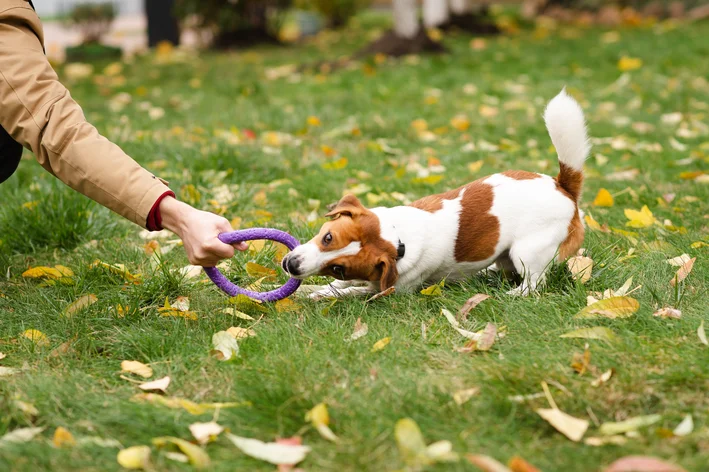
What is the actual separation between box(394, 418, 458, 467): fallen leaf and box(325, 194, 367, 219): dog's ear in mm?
910

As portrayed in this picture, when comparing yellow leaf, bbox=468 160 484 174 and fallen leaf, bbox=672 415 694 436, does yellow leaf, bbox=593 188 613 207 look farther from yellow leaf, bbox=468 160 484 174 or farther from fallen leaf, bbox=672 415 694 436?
fallen leaf, bbox=672 415 694 436

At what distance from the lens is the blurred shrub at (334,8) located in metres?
13.8

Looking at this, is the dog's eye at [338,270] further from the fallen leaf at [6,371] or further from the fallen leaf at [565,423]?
the fallen leaf at [6,371]

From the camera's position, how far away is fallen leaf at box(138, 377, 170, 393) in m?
2.07

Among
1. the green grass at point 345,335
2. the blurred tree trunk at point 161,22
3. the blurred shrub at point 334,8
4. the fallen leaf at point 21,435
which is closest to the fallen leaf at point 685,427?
the green grass at point 345,335

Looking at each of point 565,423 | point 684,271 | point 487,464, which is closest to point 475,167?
point 684,271

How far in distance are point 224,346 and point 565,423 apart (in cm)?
102

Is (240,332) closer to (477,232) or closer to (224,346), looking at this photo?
(224,346)

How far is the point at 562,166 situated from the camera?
2719mm

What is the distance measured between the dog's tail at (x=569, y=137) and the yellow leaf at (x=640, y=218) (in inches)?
26.4

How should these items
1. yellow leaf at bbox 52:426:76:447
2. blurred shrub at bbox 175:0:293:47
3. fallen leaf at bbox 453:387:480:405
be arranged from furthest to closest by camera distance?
blurred shrub at bbox 175:0:293:47, fallen leaf at bbox 453:387:480:405, yellow leaf at bbox 52:426:76:447

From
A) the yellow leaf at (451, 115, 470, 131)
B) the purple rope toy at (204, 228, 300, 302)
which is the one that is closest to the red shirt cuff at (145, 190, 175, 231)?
the purple rope toy at (204, 228, 300, 302)

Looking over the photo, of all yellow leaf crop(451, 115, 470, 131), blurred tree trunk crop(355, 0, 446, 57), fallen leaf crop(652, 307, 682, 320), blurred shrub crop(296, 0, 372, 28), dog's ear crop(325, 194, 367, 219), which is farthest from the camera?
blurred shrub crop(296, 0, 372, 28)

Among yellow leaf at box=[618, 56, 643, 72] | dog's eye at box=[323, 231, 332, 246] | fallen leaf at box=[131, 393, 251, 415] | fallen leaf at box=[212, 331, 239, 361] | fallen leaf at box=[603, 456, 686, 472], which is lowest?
yellow leaf at box=[618, 56, 643, 72]
